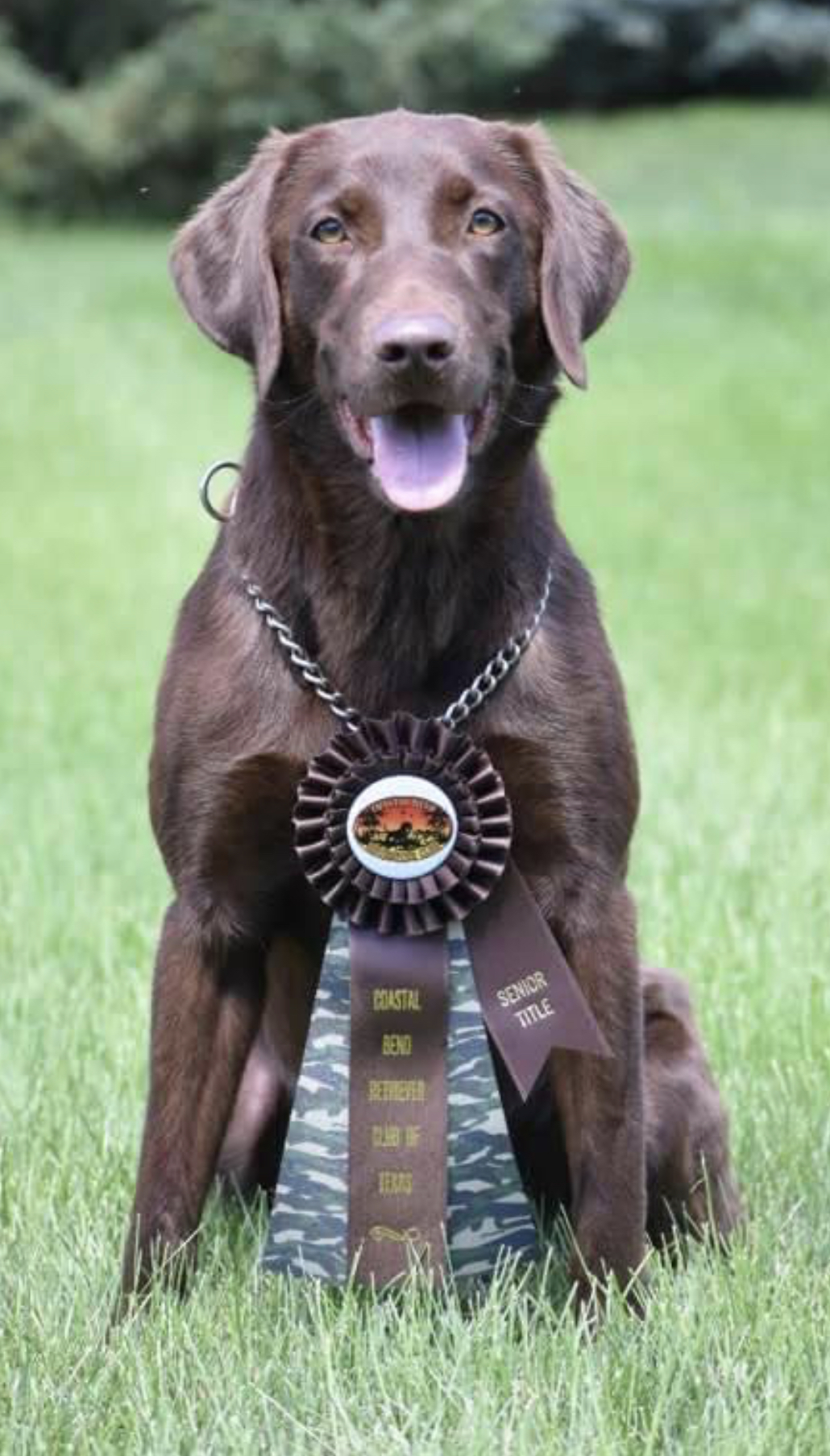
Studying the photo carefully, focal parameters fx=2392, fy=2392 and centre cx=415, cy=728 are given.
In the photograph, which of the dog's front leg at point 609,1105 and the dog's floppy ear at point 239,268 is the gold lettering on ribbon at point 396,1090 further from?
the dog's floppy ear at point 239,268

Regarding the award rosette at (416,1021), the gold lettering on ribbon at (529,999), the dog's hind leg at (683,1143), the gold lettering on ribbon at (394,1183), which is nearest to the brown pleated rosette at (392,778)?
the award rosette at (416,1021)

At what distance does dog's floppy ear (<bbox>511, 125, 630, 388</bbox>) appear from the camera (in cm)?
309

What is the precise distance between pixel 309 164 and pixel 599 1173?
1.38 meters

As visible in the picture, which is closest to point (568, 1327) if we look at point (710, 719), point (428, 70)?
point (710, 719)

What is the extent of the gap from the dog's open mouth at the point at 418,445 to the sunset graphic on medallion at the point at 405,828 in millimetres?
438

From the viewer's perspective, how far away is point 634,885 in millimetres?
5516

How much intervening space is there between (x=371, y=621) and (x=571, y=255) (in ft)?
1.79

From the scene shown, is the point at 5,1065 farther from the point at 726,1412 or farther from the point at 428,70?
the point at 428,70

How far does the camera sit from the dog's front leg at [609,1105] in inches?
124

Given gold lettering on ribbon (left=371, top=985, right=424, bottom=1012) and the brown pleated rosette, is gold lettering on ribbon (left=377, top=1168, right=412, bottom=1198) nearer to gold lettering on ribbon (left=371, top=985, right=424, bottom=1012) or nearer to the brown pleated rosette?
gold lettering on ribbon (left=371, top=985, right=424, bottom=1012)

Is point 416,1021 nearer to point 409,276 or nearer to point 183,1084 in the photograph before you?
point 183,1084

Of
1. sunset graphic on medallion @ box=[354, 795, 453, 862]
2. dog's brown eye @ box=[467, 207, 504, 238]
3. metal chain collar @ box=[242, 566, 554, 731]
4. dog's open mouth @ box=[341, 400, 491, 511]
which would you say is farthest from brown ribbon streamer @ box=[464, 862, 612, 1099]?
dog's brown eye @ box=[467, 207, 504, 238]

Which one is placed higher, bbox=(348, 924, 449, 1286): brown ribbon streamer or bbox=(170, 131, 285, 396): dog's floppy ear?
bbox=(170, 131, 285, 396): dog's floppy ear

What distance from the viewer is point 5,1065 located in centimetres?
421
